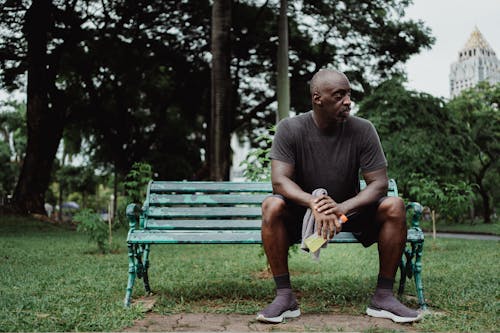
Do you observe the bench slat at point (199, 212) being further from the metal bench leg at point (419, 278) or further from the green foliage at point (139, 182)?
the green foliage at point (139, 182)

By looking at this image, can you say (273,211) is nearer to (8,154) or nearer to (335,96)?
(335,96)

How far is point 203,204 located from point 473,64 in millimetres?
47254

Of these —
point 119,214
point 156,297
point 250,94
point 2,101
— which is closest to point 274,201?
point 156,297

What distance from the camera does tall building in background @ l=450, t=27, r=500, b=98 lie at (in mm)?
45156

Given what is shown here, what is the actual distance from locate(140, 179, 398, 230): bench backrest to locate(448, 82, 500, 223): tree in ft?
73.1

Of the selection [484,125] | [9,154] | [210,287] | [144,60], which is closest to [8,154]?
[9,154]

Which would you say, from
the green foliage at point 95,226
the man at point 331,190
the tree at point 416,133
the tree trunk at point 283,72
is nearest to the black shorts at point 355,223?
the man at point 331,190

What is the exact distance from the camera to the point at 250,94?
78.0ft

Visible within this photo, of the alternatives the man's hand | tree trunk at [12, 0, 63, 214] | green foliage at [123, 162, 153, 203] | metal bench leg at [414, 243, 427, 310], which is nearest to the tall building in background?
tree trunk at [12, 0, 63, 214]

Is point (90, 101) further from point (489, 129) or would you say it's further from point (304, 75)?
point (489, 129)

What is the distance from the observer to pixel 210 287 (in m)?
5.25

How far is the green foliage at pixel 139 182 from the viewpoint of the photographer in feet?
30.6

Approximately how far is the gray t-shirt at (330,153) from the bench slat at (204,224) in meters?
1.01

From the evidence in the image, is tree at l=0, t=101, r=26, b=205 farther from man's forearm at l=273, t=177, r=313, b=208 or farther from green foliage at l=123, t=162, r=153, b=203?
man's forearm at l=273, t=177, r=313, b=208
